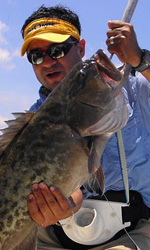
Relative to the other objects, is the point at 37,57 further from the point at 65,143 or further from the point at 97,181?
the point at 97,181

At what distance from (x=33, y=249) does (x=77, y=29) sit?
317 cm

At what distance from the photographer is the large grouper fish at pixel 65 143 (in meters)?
3.12

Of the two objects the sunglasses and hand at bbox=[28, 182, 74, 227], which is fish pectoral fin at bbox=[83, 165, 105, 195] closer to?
hand at bbox=[28, 182, 74, 227]

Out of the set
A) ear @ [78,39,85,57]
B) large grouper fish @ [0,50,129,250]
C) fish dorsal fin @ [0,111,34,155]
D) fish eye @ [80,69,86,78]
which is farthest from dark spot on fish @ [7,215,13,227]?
ear @ [78,39,85,57]

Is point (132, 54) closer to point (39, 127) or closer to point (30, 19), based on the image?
point (39, 127)

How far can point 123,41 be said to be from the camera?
3.28 metres

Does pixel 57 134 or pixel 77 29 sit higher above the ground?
pixel 77 29

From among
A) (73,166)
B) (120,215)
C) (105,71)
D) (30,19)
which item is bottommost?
(120,215)

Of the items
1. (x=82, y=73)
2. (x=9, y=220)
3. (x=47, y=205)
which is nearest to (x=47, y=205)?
(x=47, y=205)

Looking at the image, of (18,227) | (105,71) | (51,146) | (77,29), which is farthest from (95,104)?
(77,29)

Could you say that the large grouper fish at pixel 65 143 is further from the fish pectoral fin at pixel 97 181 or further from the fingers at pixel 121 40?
the fingers at pixel 121 40

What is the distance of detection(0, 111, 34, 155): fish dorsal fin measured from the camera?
3.34 m

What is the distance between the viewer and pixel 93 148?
3.12 meters

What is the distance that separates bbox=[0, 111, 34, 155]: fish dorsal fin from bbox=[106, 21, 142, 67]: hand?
946 mm
